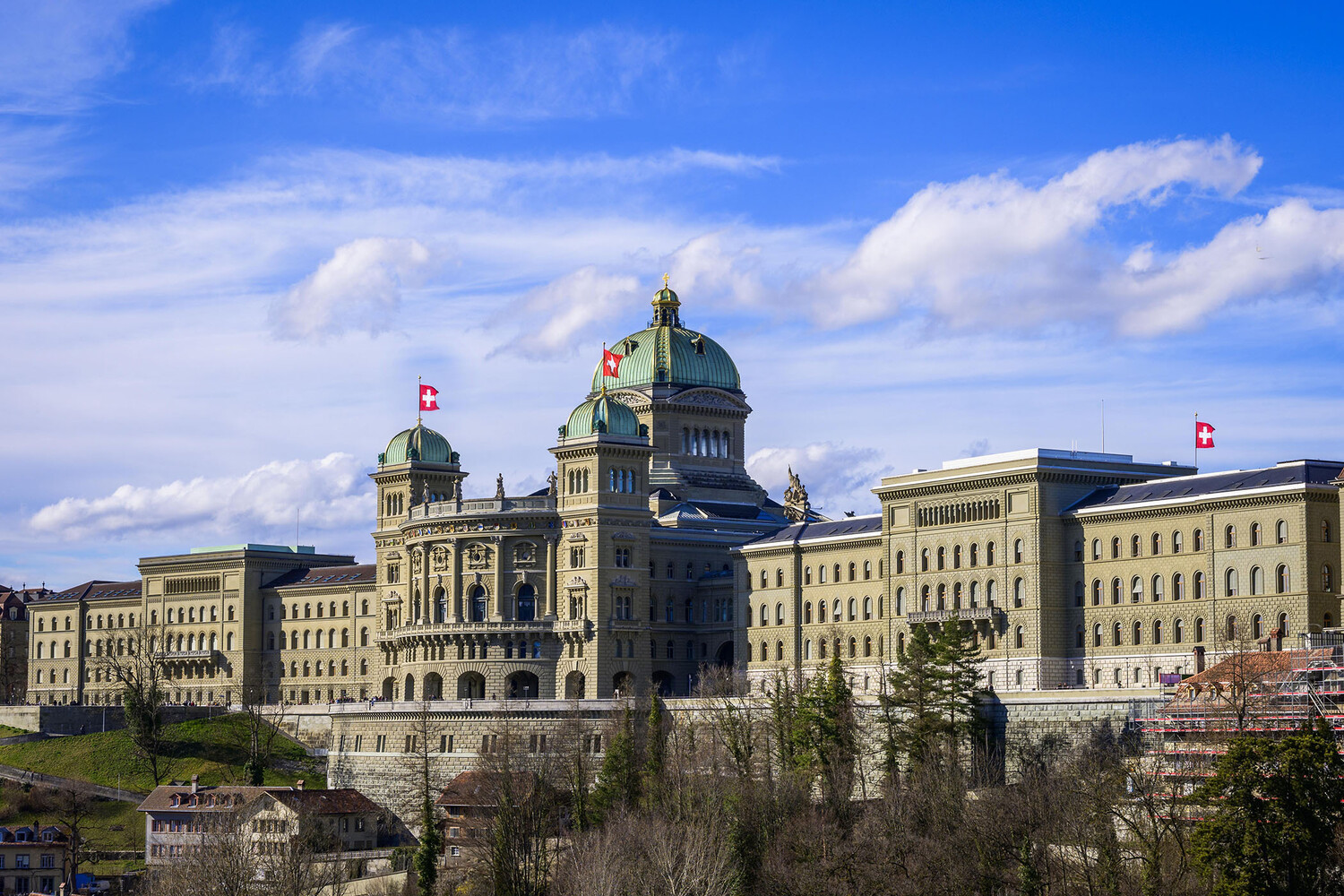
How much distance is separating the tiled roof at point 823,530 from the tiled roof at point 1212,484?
22932 mm

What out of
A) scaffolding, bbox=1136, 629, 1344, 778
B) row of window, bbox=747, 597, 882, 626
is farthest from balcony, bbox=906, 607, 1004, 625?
scaffolding, bbox=1136, 629, 1344, 778

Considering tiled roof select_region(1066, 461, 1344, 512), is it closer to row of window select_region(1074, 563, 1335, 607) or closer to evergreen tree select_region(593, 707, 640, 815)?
row of window select_region(1074, 563, 1335, 607)

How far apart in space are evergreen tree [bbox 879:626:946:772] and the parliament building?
40.4 feet

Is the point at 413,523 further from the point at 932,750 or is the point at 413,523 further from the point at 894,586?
the point at 932,750

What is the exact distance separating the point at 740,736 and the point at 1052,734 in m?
21.6

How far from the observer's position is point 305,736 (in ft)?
646

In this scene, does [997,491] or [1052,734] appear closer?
[1052,734]

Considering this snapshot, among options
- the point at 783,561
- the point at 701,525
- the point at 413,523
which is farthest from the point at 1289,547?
the point at 413,523

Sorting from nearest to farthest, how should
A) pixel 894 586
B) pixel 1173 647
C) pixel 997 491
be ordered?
pixel 1173 647
pixel 997 491
pixel 894 586

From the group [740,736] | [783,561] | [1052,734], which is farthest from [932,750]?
[783,561]

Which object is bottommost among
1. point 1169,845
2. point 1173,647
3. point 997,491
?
point 1169,845

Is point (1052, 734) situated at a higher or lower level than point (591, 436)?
lower

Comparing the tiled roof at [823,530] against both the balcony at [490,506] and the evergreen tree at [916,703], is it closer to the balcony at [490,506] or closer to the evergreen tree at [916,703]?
the balcony at [490,506]

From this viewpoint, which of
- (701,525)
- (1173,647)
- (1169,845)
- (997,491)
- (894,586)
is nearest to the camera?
(1169,845)
